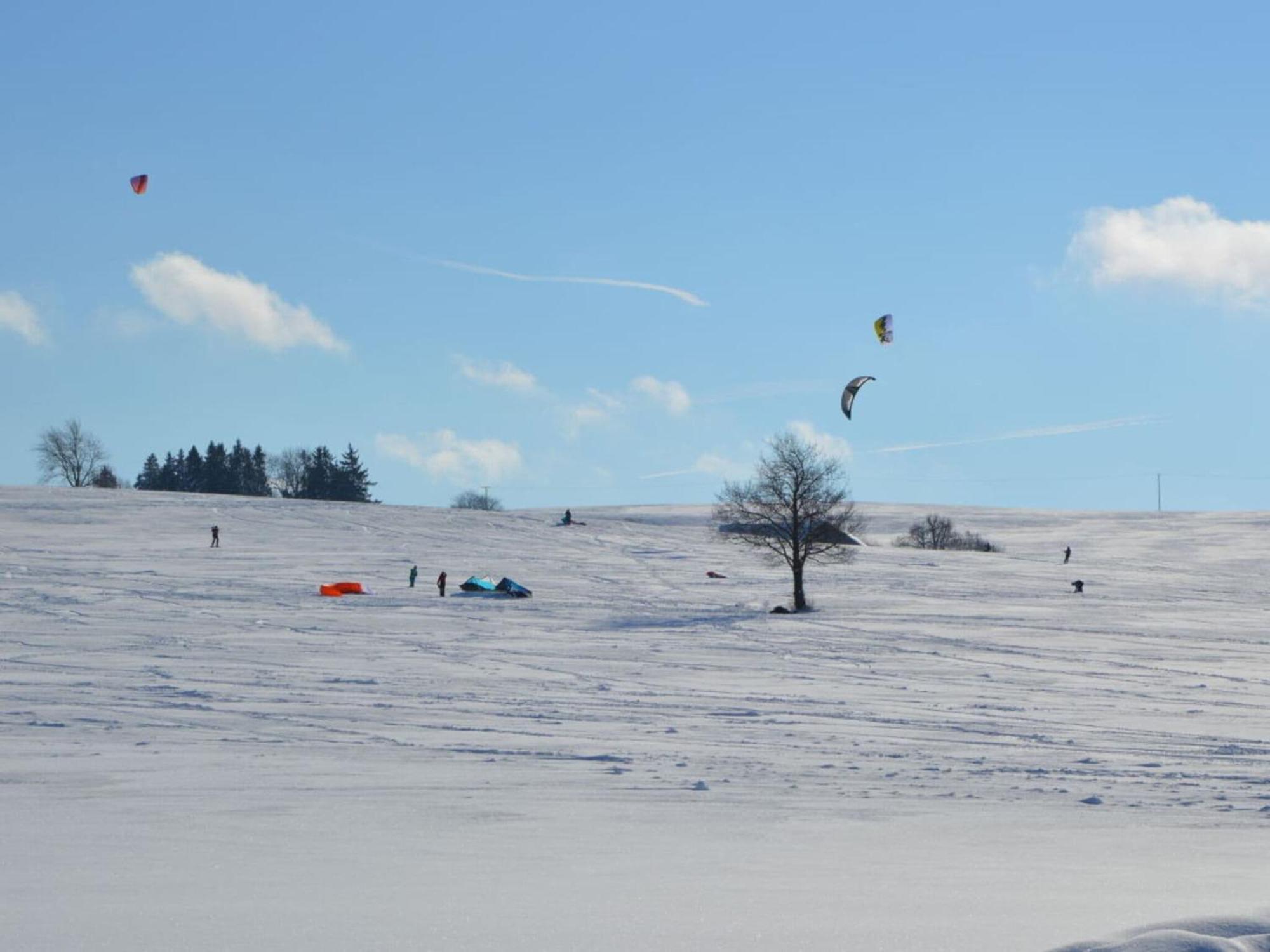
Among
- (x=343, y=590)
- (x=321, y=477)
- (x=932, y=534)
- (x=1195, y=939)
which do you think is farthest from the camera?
(x=321, y=477)

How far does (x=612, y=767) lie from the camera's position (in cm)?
1346

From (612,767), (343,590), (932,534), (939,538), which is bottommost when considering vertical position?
(612,767)

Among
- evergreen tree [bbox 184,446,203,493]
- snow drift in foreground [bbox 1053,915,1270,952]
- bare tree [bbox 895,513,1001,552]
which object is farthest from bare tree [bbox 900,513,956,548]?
snow drift in foreground [bbox 1053,915,1270,952]

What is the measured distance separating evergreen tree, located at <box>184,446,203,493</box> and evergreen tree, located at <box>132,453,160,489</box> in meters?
8.20

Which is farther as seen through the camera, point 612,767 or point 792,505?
point 792,505

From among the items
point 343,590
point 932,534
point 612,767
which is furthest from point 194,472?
point 612,767

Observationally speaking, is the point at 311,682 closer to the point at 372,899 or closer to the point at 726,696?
the point at 726,696

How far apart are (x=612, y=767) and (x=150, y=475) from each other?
398 ft

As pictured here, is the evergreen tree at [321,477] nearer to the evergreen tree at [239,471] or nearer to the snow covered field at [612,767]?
the evergreen tree at [239,471]

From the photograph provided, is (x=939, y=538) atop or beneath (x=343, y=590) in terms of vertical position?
atop

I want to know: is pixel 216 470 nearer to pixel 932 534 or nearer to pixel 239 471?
pixel 239 471

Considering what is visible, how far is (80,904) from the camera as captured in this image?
646cm

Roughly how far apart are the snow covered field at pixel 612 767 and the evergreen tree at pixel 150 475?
86.4 metres

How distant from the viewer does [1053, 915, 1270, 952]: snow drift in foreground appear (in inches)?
172
